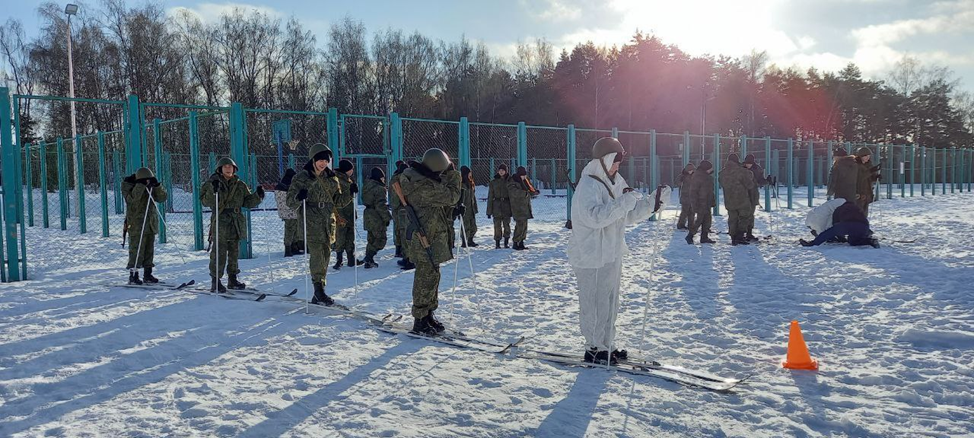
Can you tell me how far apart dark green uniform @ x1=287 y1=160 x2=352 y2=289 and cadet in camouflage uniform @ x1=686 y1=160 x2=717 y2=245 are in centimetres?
766

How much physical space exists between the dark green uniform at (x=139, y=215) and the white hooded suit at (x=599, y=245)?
613 cm

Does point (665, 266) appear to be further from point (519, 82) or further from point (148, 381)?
point (519, 82)

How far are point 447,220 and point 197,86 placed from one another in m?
34.4

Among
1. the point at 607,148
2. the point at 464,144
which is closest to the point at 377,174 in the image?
the point at 464,144

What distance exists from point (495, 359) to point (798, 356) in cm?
221

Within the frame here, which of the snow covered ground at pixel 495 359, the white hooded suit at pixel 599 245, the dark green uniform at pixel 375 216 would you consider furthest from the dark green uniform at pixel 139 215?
the white hooded suit at pixel 599 245

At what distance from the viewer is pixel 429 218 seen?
5.71 m

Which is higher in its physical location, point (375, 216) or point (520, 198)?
point (520, 198)

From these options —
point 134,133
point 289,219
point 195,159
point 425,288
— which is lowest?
point 425,288

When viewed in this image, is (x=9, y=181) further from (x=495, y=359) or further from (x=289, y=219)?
(x=495, y=359)

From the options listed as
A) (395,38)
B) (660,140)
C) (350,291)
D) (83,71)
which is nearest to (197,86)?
(83,71)

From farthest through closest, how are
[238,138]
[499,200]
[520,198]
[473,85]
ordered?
[473,85] → [499,200] → [520,198] → [238,138]

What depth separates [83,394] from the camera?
423 centimetres

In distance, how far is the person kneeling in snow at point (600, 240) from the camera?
4602 millimetres
